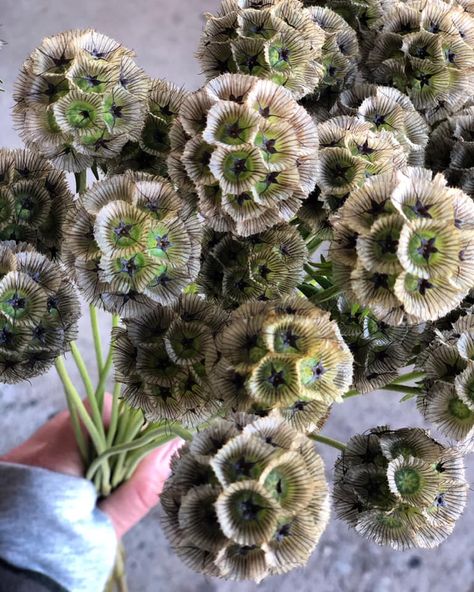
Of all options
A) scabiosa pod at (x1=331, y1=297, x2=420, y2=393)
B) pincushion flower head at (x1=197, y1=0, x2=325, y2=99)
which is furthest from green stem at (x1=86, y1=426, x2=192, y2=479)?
pincushion flower head at (x1=197, y1=0, x2=325, y2=99)

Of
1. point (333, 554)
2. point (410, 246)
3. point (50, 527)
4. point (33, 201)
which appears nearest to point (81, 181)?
Answer: point (33, 201)

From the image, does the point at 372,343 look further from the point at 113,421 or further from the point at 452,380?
the point at 113,421

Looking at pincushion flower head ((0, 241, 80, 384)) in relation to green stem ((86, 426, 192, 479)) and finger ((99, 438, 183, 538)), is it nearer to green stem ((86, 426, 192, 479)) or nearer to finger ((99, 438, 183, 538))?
green stem ((86, 426, 192, 479))

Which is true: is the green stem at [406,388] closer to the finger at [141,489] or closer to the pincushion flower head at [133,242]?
the pincushion flower head at [133,242]

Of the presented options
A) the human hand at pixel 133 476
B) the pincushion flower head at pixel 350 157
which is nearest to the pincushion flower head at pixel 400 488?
the pincushion flower head at pixel 350 157

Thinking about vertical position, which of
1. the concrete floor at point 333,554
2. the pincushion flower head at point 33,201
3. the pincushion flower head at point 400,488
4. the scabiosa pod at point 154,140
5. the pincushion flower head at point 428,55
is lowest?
the concrete floor at point 333,554

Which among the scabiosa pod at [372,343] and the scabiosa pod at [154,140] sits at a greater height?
the scabiosa pod at [154,140]

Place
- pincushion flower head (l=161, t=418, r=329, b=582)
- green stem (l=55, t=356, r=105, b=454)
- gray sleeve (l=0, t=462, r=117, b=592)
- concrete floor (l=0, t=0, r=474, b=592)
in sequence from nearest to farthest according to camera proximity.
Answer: pincushion flower head (l=161, t=418, r=329, b=582) < green stem (l=55, t=356, r=105, b=454) < gray sleeve (l=0, t=462, r=117, b=592) < concrete floor (l=0, t=0, r=474, b=592)

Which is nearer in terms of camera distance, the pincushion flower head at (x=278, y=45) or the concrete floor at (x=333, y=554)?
the pincushion flower head at (x=278, y=45)
